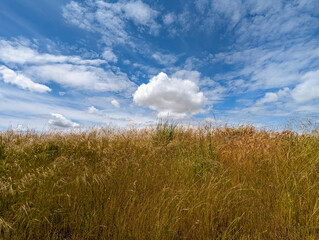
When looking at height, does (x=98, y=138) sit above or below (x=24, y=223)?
above

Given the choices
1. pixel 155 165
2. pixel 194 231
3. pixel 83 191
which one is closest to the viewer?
pixel 194 231

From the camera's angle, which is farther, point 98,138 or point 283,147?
point 98,138

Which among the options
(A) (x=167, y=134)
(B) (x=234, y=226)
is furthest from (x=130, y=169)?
(A) (x=167, y=134)

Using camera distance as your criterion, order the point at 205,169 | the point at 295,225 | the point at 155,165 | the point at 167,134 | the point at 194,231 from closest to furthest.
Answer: the point at 194,231, the point at 295,225, the point at 205,169, the point at 155,165, the point at 167,134

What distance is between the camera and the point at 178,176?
11.9ft

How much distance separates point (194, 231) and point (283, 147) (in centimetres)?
379

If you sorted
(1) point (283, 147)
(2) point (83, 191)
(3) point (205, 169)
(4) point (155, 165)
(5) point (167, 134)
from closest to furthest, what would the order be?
(2) point (83, 191), (3) point (205, 169), (4) point (155, 165), (1) point (283, 147), (5) point (167, 134)

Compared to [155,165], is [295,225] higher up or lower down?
lower down

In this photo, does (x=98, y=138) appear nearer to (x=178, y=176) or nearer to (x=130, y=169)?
(x=130, y=169)

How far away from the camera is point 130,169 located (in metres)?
3.59

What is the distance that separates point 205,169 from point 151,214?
149 centimetres

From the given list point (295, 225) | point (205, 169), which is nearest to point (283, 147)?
point (205, 169)

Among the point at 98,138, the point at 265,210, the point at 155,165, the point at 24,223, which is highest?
the point at 98,138

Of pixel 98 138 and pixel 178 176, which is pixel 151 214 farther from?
pixel 98 138
